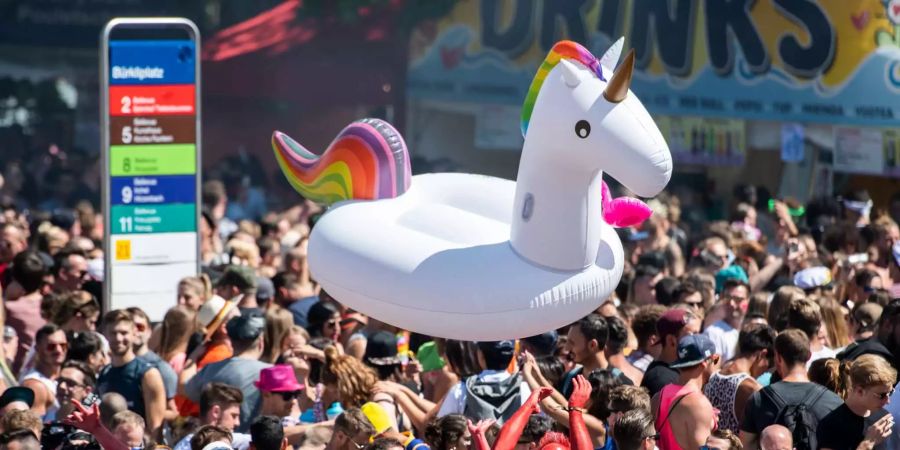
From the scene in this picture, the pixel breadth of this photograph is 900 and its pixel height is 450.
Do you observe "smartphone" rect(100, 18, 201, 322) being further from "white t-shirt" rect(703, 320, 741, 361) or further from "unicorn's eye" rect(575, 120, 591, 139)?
"unicorn's eye" rect(575, 120, 591, 139)

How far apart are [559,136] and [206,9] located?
16.5m

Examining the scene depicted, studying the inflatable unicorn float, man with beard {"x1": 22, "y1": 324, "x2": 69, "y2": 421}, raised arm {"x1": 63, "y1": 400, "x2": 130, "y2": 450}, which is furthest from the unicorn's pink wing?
man with beard {"x1": 22, "y1": 324, "x2": 69, "y2": 421}

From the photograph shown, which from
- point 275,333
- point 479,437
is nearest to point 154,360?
point 275,333

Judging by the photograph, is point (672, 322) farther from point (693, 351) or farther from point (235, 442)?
point (235, 442)

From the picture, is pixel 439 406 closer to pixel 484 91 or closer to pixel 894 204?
pixel 894 204

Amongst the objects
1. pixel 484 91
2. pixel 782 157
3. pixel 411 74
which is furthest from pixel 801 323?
pixel 411 74

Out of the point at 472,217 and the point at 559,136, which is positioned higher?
the point at 559,136

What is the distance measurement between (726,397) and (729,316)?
1.64m

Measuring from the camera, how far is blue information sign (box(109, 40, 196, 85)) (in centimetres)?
997

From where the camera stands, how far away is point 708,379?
684cm

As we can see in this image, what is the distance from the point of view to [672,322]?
695cm

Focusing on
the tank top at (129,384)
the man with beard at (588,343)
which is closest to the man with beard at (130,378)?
the tank top at (129,384)

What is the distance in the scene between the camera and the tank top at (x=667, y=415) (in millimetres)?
6043

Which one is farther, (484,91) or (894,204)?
(484,91)
